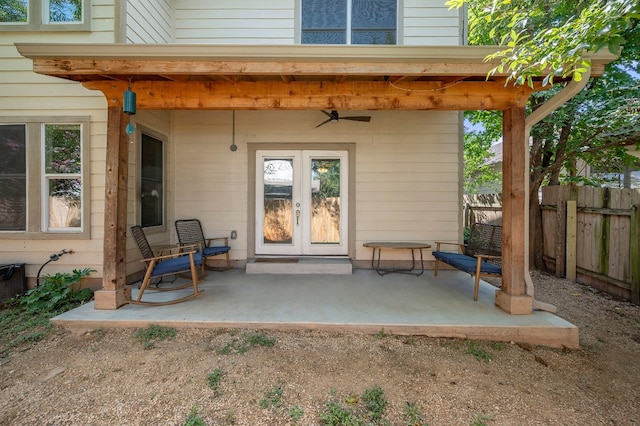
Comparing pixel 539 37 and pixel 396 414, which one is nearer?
pixel 396 414

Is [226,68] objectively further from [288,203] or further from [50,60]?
[288,203]

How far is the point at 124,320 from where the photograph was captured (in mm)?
2980

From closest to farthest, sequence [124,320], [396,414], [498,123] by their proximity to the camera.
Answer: [396,414]
[124,320]
[498,123]

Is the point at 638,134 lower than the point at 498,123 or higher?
lower

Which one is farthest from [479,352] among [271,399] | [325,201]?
[325,201]

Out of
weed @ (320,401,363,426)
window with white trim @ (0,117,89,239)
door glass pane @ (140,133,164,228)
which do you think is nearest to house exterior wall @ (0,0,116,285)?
window with white trim @ (0,117,89,239)

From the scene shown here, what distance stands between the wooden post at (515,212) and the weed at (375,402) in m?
1.87

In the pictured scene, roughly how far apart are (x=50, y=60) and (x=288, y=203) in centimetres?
337

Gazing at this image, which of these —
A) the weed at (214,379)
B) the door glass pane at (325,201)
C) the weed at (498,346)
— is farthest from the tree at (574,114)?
the weed at (214,379)

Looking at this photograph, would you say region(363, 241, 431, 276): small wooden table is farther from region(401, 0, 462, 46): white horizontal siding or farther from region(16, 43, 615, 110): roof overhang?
region(401, 0, 462, 46): white horizontal siding

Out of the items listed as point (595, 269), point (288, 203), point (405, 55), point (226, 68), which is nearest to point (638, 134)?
point (595, 269)

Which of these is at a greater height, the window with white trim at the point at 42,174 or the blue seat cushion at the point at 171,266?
the window with white trim at the point at 42,174

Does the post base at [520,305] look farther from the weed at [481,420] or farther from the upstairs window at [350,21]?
the upstairs window at [350,21]

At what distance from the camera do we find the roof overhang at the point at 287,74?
2711mm
